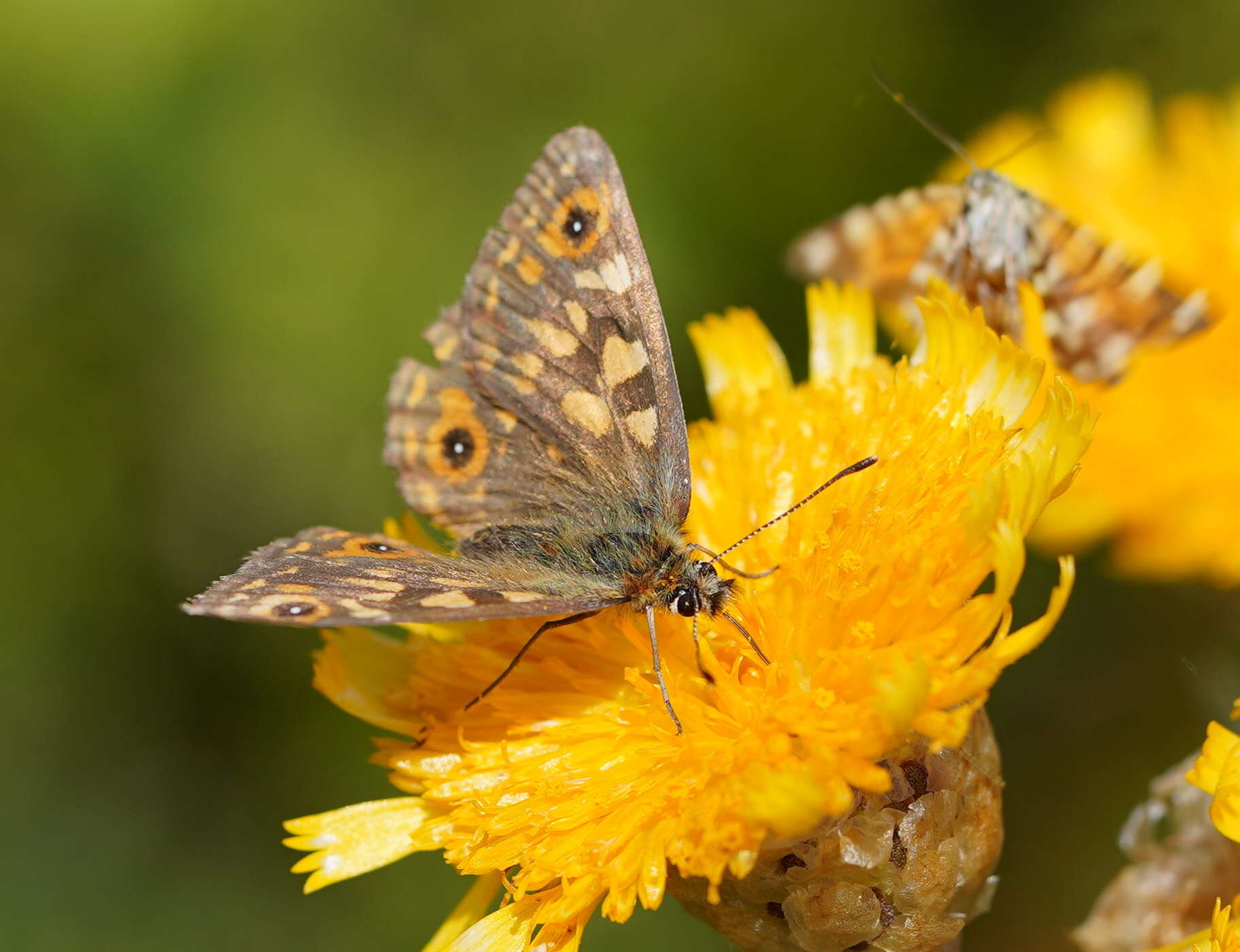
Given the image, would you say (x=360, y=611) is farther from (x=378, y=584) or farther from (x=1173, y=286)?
(x=1173, y=286)

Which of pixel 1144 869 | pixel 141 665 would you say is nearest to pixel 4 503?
pixel 141 665

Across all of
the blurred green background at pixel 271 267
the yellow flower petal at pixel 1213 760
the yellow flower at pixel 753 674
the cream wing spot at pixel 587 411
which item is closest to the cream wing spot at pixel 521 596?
the yellow flower at pixel 753 674

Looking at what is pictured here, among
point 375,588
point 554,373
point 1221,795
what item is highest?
point 554,373

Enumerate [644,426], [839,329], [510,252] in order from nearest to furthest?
[644,426]
[510,252]
[839,329]

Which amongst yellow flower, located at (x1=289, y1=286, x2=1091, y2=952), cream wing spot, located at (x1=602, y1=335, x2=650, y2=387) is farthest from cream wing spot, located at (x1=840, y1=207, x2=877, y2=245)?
cream wing spot, located at (x1=602, y1=335, x2=650, y2=387)

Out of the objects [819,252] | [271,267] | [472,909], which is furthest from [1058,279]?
[271,267]
